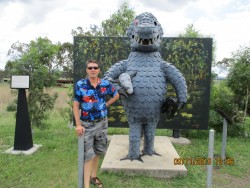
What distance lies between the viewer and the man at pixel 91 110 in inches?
118

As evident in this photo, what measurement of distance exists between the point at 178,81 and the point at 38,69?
3.32 m

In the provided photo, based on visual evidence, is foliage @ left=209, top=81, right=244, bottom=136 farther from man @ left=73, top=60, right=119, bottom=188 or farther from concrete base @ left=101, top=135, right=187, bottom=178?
man @ left=73, top=60, right=119, bottom=188

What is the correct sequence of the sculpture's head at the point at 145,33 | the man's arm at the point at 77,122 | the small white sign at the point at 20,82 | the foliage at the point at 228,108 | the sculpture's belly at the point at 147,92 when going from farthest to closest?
the foliage at the point at 228,108
the small white sign at the point at 20,82
the sculpture's belly at the point at 147,92
the sculpture's head at the point at 145,33
the man's arm at the point at 77,122

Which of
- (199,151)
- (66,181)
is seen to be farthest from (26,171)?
(199,151)

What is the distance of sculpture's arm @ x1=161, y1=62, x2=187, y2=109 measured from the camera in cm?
380

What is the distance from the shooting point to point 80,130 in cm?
292

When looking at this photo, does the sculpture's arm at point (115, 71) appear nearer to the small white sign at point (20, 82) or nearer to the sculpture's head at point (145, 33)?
the sculpture's head at point (145, 33)

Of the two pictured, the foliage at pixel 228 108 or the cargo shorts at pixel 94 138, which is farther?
the foliage at pixel 228 108

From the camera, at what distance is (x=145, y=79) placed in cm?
381

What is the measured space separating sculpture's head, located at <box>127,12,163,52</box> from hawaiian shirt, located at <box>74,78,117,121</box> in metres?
1.00

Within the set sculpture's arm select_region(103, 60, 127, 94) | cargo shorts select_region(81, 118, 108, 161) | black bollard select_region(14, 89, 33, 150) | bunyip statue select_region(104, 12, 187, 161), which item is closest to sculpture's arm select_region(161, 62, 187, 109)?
bunyip statue select_region(104, 12, 187, 161)
